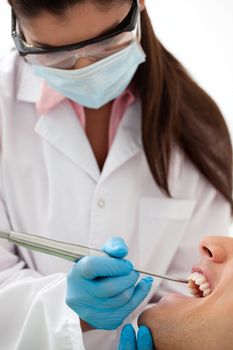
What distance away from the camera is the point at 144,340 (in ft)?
3.55

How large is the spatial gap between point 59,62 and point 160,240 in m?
0.57

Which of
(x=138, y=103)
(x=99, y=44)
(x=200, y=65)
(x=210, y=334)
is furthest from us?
(x=200, y=65)

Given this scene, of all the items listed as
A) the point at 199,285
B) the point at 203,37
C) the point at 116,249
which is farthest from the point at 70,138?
the point at 203,37

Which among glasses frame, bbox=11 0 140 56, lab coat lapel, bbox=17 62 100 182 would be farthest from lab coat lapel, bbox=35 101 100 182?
glasses frame, bbox=11 0 140 56

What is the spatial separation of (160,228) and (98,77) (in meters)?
0.46

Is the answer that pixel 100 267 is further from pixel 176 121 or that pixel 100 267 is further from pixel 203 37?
pixel 203 37

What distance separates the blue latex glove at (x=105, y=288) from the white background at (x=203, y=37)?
1.24 metres

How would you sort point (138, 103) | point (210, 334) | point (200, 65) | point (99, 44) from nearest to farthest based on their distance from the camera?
point (210, 334), point (99, 44), point (138, 103), point (200, 65)

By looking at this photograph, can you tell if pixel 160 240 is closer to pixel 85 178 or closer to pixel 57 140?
pixel 85 178

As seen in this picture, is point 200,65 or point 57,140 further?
point 200,65

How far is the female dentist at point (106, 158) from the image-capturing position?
1.23 m

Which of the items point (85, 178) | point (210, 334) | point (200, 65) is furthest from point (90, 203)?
point (200, 65)

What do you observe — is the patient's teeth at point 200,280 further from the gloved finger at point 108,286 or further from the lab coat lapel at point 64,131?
the lab coat lapel at point 64,131

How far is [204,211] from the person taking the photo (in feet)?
4.96
